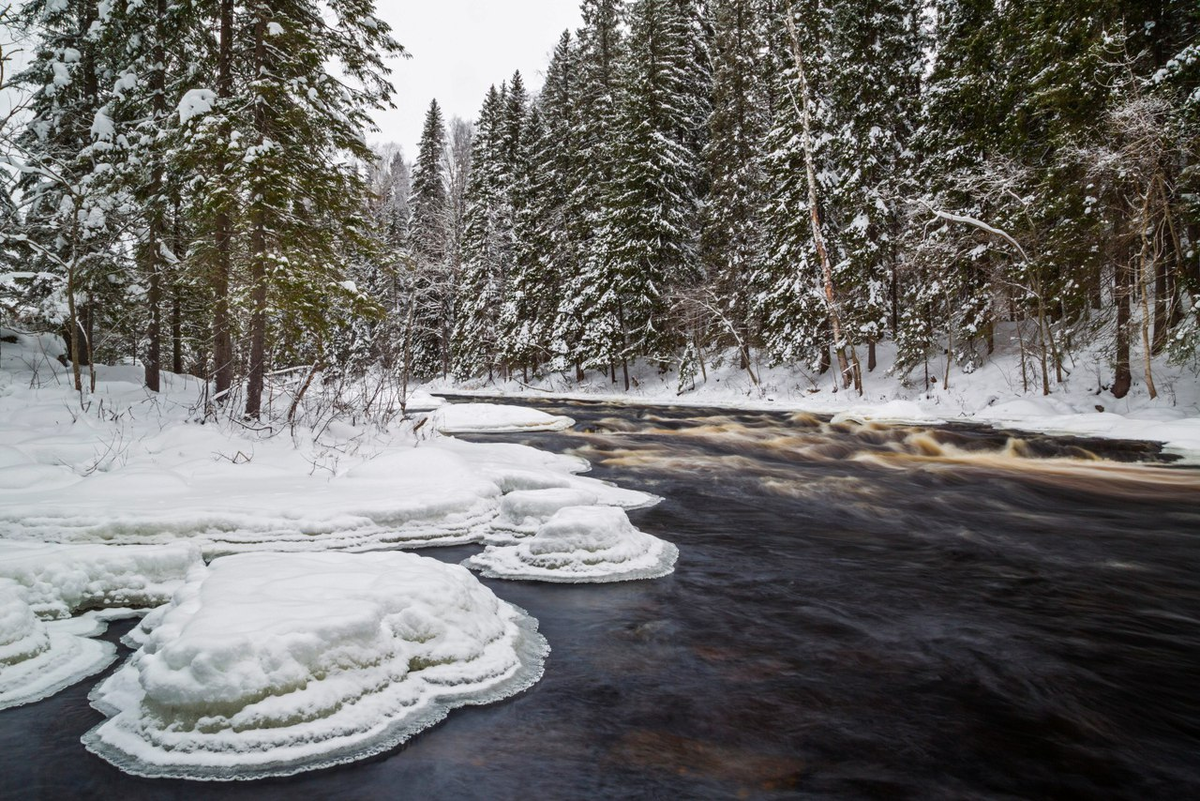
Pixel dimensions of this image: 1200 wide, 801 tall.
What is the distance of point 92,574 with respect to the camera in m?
4.40

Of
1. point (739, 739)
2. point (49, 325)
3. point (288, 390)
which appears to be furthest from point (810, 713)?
point (49, 325)

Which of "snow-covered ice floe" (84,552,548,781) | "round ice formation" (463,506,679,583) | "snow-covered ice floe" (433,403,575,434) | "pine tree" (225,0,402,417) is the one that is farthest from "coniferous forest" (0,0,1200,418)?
"snow-covered ice floe" (84,552,548,781)

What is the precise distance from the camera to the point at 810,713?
10.7ft

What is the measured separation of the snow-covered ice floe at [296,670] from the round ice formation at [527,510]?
2.45 m

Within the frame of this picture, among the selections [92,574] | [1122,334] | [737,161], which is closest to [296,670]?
[92,574]

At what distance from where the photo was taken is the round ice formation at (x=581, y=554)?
5336 mm

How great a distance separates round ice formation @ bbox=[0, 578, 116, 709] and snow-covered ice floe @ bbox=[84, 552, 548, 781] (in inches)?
10.7

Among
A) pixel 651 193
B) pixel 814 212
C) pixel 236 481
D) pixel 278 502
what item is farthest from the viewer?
pixel 651 193

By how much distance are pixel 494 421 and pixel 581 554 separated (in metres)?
11.1

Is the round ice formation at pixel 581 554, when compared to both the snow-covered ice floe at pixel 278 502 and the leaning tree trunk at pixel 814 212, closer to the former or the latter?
the snow-covered ice floe at pixel 278 502

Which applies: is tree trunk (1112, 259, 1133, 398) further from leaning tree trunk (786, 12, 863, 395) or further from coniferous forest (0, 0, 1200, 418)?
leaning tree trunk (786, 12, 863, 395)

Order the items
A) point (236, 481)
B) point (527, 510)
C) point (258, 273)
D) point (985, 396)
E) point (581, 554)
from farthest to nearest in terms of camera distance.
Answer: point (985, 396)
point (258, 273)
point (236, 481)
point (527, 510)
point (581, 554)

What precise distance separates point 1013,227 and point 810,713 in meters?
17.8

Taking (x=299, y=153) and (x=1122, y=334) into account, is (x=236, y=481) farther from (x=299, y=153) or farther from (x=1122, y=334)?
(x=1122, y=334)
